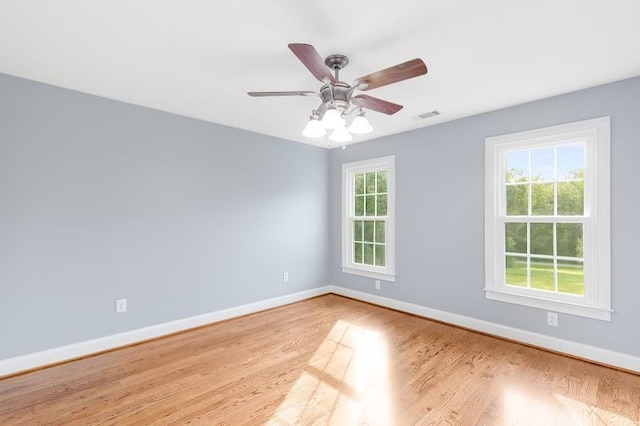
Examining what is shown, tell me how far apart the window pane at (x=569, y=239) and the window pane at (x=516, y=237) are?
287 mm

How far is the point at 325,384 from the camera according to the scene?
2.35 m

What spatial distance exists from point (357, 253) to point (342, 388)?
268 cm

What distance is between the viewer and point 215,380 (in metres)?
2.40

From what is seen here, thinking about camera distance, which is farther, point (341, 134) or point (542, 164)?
point (542, 164)

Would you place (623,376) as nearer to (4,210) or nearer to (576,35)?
(576,35)

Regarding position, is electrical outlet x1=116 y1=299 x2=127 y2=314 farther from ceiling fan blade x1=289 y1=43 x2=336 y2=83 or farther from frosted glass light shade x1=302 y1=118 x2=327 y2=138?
ceiling fan blade x1=289 y1=43 x2=336 y2=83

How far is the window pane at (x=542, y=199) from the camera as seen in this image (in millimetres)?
3027

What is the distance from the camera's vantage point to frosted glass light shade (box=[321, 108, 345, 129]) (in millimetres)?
1997

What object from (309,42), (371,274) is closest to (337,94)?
(309,42)

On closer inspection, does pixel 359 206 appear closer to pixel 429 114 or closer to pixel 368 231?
pixel 368 231

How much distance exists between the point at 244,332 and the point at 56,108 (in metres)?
2.82

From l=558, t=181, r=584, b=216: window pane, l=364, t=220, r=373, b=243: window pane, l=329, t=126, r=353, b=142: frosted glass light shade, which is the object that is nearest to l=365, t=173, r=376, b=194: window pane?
l=364, t=220, r=373, b=243: window pane

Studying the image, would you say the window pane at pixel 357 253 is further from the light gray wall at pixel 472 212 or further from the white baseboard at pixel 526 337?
the white baseboard at pixel 526 337

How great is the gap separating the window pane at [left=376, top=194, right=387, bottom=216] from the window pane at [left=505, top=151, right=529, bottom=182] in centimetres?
160
